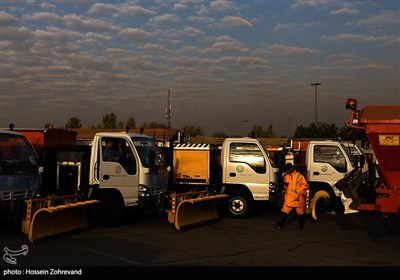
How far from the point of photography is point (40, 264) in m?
7.48

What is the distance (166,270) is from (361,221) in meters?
8.26

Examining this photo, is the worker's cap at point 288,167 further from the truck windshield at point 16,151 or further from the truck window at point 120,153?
the truck windshield at point 16,151

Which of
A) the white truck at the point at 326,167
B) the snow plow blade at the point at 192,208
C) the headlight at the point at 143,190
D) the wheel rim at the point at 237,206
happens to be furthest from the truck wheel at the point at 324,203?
the headlight at the point at 143,190

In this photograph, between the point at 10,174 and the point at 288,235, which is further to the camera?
the point at 288,235

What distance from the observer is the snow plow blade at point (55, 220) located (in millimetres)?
9180

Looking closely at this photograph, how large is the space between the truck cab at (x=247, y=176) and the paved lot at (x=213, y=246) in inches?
38.3

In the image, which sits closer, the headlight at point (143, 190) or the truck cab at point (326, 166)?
the headlight at point (143, 190)

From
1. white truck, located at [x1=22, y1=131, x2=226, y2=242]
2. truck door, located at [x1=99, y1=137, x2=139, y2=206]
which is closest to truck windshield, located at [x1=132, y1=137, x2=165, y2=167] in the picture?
white truck, located at [x1=22, y1=131, x2=226, y2=242]

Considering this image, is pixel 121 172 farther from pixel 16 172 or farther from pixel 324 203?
pixel 324 203

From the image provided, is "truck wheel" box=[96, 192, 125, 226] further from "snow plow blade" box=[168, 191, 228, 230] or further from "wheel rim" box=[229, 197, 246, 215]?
"wheel rim" box=[229, 197, 246, 215]

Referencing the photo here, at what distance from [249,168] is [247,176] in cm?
24

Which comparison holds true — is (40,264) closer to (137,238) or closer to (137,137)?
(137,238)

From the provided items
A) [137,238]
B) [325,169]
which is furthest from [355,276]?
[325,169]

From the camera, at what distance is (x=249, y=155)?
13.8m
